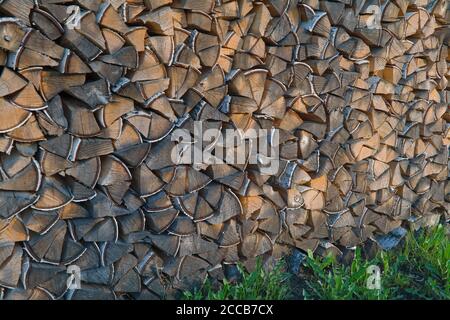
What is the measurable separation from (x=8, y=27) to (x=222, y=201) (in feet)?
3.50

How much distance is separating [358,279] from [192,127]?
3.37 ft

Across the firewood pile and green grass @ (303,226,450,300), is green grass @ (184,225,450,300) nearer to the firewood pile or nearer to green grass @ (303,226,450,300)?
green grass @ (303,226,450,300)

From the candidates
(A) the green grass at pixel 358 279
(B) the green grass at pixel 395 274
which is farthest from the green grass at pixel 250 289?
(B) the green grass at pixel 395 274

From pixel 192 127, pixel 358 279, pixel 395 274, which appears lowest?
pixel 395 274

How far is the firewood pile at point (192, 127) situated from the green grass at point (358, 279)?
115 mm

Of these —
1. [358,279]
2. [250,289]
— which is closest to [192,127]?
[250,289]

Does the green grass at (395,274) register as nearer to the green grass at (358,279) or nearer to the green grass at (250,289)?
the green grass at (358,279)

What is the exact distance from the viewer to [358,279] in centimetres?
239

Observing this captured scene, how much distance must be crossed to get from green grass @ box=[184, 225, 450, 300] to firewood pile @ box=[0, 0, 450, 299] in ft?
0.38

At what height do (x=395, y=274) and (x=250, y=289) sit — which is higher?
(x=250, y=289)

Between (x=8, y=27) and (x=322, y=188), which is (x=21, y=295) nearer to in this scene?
(x=8, y=27)

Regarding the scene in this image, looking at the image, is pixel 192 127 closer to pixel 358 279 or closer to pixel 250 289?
pixel 250 289

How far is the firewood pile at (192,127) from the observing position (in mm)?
1800

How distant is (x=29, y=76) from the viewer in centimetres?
173
